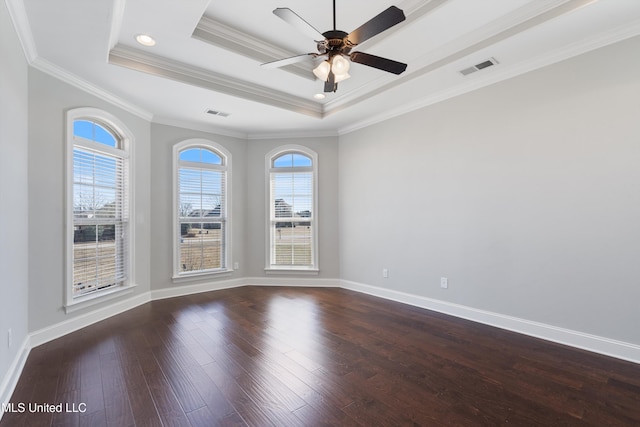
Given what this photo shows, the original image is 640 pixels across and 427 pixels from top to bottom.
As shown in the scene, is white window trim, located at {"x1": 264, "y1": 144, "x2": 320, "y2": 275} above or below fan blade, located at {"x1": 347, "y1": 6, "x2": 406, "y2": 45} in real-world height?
below

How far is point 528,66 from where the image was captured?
3.10m

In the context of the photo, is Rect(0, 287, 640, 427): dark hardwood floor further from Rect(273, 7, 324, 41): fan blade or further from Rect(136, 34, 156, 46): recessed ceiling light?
Rect(136, 34, 156, 46): recessed ceiling light

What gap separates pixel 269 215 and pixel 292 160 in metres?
1.11

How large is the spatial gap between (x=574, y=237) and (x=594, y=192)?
447 mm

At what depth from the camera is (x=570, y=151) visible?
9.48 ft

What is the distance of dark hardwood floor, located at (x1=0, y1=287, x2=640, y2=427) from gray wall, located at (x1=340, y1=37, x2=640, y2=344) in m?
0.49

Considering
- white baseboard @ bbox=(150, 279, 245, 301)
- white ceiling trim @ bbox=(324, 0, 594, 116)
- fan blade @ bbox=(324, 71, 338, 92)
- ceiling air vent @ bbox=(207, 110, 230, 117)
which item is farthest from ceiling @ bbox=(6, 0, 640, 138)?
white baseboard @ bbox=(150, 279, 245, 301)

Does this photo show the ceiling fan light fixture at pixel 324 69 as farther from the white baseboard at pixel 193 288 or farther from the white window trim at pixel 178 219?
the white baseboard at pixel 193 288

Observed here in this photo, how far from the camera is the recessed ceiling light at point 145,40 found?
2809 mm

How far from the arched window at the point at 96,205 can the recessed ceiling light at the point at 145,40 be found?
1205 millimetres

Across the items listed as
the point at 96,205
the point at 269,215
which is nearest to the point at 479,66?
the point at 269,215

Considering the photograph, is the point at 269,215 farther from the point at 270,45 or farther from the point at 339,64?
the point at 339,64

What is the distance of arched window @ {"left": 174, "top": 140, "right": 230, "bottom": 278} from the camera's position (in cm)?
488

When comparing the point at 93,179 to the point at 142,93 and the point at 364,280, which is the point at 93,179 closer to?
the point at 142,93
